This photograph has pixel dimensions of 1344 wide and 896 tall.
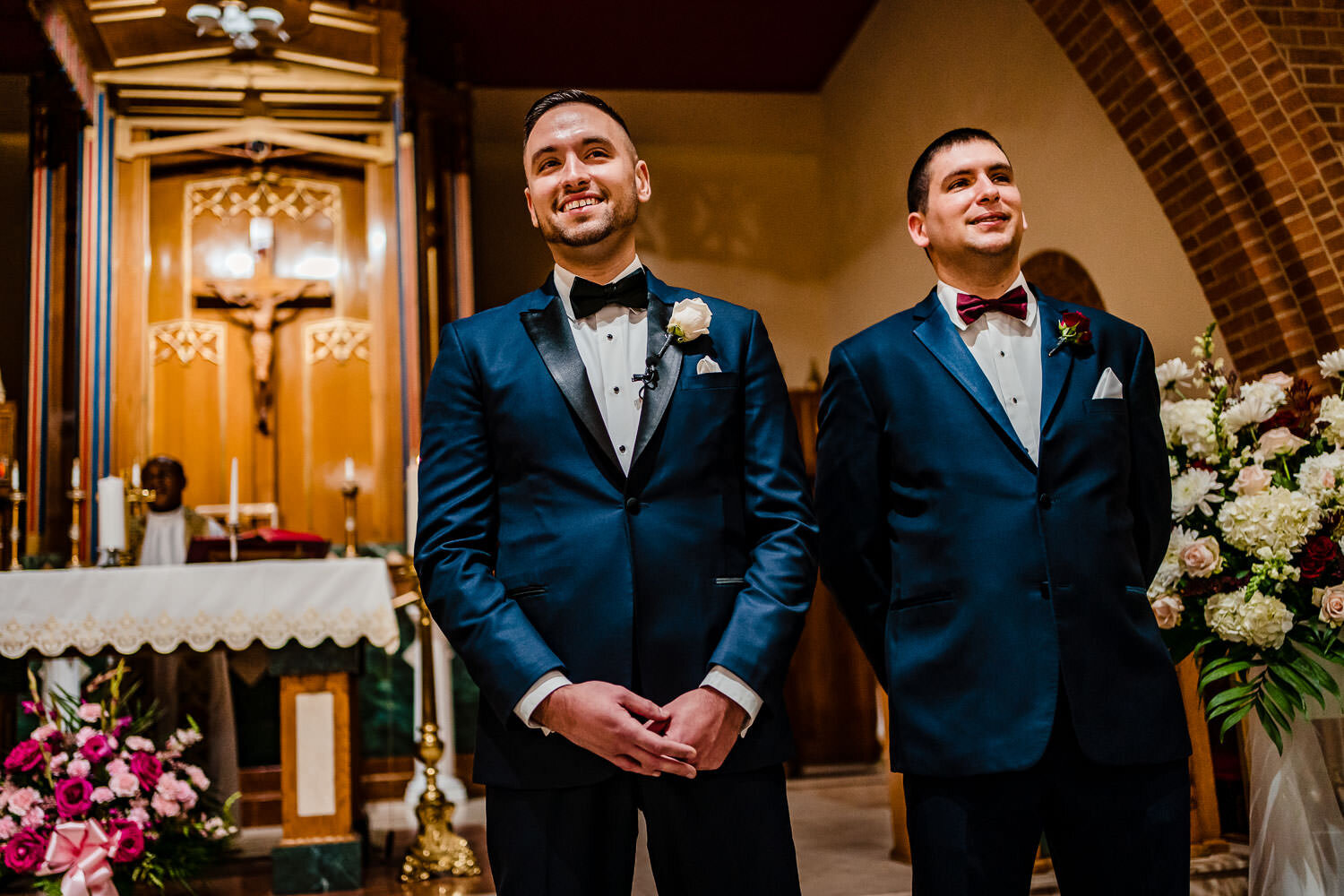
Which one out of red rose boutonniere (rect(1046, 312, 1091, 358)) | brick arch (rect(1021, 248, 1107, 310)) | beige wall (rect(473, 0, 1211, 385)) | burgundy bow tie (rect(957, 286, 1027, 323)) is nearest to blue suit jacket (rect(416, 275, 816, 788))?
burgundy bow tie (rect(957, 286, 1027, 323))

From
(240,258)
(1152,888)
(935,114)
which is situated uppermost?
(935,114)

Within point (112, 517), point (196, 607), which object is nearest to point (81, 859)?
point (196, 607)

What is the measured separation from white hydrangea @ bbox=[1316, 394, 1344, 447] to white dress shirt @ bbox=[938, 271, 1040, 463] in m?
0.96

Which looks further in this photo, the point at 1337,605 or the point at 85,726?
the point at 85,726

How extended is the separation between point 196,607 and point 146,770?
557 millimetres

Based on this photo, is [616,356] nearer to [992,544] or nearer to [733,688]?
[733,688]

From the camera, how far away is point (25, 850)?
3.44 metres

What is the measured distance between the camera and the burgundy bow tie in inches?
79.4

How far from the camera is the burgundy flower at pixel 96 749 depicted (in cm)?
363

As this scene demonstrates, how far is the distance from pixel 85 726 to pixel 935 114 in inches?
222

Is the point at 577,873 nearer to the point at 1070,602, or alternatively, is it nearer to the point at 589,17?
the point at 1070,602

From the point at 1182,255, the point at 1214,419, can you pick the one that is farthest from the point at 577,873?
the point at 1182,255

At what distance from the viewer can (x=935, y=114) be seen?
7.09 metres

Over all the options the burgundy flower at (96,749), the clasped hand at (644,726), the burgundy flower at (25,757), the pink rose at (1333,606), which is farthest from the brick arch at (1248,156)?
the burgundy flower at (25,757)
